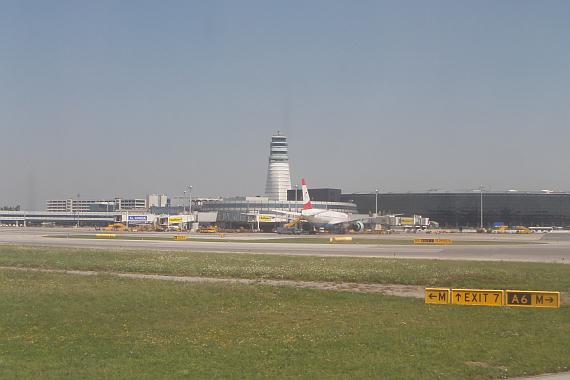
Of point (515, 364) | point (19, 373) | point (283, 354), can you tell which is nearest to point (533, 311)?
point (515, 364)

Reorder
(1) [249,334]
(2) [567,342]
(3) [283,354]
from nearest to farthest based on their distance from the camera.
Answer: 1. (3) [283,354]
2. (2) [567,342]
3. (1) [249,334]

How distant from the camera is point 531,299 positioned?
22156 mm

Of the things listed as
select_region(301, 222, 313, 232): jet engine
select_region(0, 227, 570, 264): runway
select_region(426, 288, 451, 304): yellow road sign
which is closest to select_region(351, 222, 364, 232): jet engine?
select_region(301, 222, 313, 232): jet engine

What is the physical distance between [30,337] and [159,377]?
6.88 meters

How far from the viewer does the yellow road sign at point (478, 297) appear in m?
22.3

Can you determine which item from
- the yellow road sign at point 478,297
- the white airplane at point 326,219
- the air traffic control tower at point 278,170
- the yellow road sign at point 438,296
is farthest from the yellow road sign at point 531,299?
the air traffic control tower at point 278,170

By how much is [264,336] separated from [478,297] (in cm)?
1162

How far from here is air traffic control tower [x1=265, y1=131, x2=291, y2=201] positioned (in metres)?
185

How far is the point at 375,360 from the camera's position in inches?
531

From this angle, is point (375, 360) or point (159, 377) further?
point (375, 360)

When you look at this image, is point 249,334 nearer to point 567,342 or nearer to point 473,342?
point 473,342

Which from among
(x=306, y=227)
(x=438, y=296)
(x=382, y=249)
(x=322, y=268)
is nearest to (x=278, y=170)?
(x=306, y=227)

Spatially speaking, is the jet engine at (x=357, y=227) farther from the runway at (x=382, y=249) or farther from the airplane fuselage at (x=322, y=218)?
the runway at (x=382, y=249)

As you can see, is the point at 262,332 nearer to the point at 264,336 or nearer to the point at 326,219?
the point at 264,336
